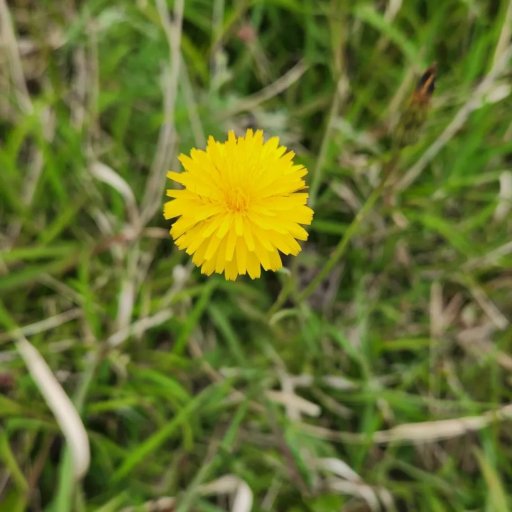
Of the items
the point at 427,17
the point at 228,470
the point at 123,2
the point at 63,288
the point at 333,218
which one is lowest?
the point at 228,470

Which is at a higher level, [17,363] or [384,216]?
[384,216]

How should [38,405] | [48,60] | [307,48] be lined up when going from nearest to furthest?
[38,405] → [48,60] → [307,48]

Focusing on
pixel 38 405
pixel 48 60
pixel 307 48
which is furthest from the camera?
pixel 307 48

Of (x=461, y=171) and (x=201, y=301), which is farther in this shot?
(x=461, y=171)

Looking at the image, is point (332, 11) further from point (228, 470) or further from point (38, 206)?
point (228, 470)

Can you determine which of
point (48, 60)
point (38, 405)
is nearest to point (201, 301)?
point (38, 405)
